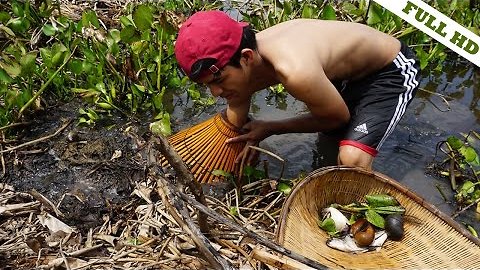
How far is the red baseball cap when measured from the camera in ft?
5.98

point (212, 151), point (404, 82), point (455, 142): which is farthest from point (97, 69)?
point (455, 142)

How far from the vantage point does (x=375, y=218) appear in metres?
1.98

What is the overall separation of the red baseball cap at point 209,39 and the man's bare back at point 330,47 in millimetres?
153

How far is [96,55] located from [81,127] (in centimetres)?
38

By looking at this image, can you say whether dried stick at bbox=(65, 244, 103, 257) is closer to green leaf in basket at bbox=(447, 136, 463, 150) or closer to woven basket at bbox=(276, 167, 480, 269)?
woven basket at bbox=(276, 167, 480, 269)

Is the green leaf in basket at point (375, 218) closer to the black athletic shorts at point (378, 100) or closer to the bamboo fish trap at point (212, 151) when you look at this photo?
the black athletic shorts at point (378, 100)

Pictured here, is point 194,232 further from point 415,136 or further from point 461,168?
point 415,136

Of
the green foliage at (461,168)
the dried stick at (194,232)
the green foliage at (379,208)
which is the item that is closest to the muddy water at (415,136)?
the green foliage at (461,168)

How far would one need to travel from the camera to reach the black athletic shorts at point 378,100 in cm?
218

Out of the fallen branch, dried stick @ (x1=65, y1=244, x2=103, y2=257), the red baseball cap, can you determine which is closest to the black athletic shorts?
the red baseball cap

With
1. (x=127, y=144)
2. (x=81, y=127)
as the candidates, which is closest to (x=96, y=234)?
(x=127, y=144)

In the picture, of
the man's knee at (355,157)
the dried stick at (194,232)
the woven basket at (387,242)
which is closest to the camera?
the dried stick at (194,232)

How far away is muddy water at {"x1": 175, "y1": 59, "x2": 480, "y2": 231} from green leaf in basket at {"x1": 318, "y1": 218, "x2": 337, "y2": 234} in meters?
0.46

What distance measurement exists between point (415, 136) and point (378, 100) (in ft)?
1.81
